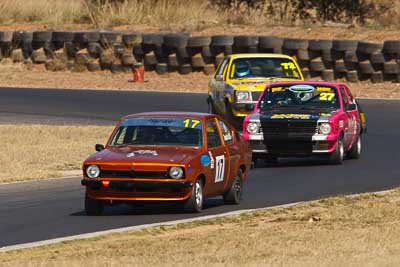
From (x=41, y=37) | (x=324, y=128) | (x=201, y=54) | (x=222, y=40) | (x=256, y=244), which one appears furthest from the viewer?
(x=41, y=37)

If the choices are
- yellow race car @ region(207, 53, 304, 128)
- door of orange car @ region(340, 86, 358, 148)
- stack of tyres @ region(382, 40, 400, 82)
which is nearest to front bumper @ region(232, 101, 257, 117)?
yellow race car @ region(207, 53, 304, 128)

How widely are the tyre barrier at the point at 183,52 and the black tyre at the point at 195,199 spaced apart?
19.9 metres

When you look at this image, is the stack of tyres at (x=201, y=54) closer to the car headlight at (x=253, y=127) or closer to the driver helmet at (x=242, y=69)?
the driver helmet at (x=242, y=69)

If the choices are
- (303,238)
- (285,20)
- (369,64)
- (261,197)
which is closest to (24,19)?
(285,20)

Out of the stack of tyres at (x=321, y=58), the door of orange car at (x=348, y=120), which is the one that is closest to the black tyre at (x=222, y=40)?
the stack of tyres at (x=321, y=58)

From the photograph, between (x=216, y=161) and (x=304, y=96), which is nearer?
(x=216, y=161)

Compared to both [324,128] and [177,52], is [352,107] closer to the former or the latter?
[324,128]

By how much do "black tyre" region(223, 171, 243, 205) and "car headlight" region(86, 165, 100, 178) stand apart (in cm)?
200

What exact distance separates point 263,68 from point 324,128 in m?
5.62

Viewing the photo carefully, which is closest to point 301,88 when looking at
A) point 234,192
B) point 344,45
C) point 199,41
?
point 234,192

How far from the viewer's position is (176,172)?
47.0 ft

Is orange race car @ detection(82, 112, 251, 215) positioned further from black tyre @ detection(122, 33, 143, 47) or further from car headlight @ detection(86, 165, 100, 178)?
black tyre @ detection(122, 33, 143, 47)

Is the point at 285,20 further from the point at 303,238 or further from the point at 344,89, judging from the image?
the point at 303,238

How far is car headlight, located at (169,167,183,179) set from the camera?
14320mm
